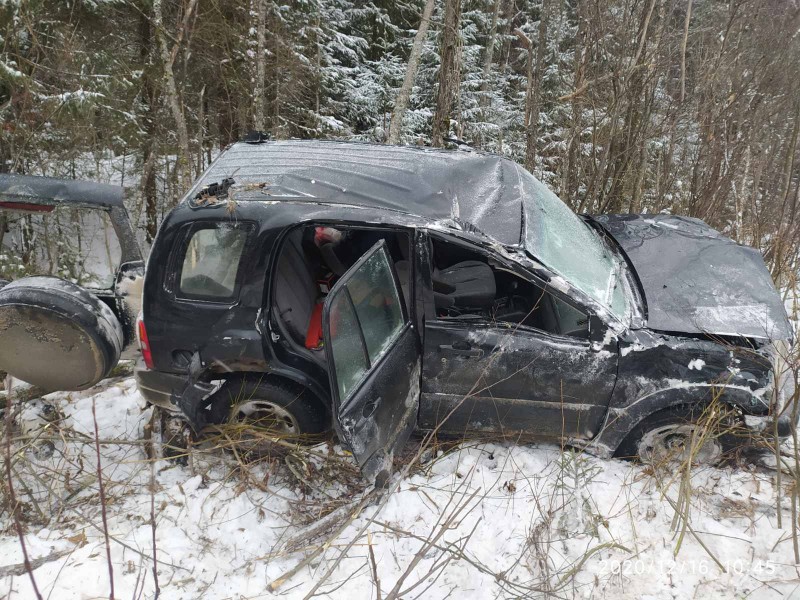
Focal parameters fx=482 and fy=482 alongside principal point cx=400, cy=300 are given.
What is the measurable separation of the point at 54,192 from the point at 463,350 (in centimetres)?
301

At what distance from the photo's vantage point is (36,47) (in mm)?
7551

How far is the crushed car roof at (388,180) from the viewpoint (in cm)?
291

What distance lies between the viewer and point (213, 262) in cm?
295

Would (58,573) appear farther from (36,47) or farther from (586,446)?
(36,47)

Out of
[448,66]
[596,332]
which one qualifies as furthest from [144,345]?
[448,66]

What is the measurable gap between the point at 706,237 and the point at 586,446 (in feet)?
6.29

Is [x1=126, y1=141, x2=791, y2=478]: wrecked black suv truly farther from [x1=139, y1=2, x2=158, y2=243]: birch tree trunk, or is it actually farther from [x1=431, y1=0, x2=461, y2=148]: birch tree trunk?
[x1=139, y1=2, x2=158, y2=243]: birch tree trunk

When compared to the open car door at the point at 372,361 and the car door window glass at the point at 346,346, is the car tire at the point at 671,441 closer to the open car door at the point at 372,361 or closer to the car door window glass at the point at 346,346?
the open car door at the point at 372,361

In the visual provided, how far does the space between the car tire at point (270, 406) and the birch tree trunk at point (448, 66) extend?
16.1ft

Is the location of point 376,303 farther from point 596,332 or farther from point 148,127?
point 148,127

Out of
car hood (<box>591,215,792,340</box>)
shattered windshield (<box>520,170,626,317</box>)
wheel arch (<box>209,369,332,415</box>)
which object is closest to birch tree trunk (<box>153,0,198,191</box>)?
wheel arch (<box>209,369,332,415</box>)

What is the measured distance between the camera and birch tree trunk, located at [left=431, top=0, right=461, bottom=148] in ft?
22.5

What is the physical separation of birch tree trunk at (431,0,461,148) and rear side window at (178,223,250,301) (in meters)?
4.71

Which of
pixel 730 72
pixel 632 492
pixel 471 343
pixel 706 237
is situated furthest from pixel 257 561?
pixel 730 72
